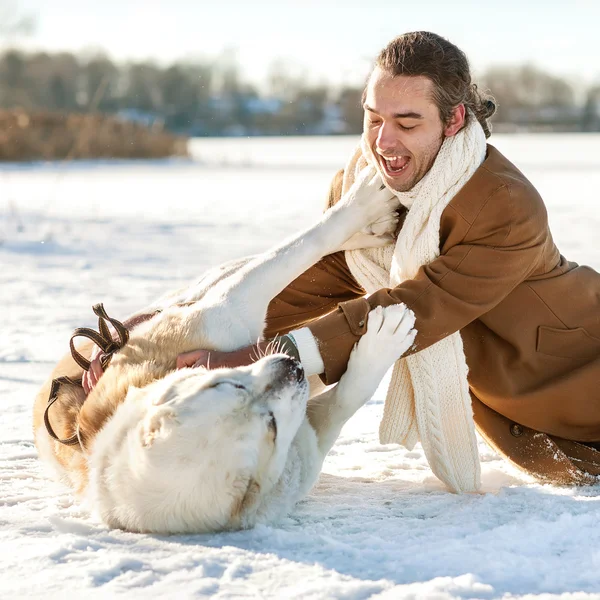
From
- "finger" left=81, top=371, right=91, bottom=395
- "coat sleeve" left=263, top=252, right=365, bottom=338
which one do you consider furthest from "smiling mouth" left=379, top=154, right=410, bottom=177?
"finger" left=81, top=371, right=91, bottom=395

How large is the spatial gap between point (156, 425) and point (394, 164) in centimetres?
128

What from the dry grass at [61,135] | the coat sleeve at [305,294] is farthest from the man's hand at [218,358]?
the dry grass at [61,135]

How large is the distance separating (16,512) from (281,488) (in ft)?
2.90

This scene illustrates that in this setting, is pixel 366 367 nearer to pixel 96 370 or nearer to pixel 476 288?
pixel 476 288

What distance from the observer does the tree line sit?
29438 mm

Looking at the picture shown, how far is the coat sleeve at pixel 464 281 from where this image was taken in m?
2.81

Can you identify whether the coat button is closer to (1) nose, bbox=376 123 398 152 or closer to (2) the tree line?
(1) nose, bbox=376 123 398 152

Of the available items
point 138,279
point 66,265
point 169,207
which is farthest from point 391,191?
point 169,207

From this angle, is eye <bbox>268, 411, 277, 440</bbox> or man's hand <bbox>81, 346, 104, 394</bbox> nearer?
eye <bbox>268, 411, 277, 440</bbox>

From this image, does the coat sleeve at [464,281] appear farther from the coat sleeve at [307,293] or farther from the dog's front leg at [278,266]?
the coat sleeve at [307,293]

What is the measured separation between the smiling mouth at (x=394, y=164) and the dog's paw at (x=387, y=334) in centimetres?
52

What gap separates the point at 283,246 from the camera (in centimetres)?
310

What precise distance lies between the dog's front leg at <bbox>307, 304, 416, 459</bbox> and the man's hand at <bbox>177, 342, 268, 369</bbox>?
0.34m

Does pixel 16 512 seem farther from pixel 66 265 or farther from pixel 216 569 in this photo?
pixel 66 265
